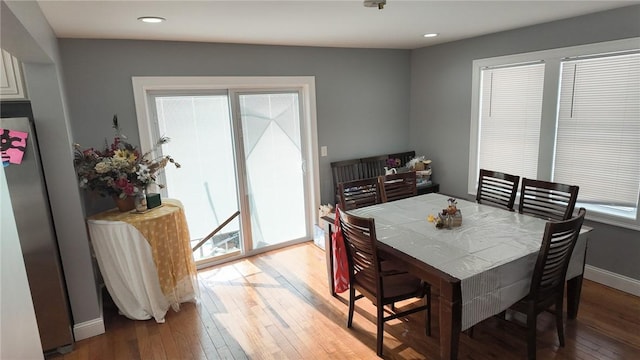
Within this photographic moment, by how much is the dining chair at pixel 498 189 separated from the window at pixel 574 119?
0.63m

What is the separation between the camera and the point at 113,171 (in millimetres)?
2820

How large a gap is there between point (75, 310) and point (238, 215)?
170 cm

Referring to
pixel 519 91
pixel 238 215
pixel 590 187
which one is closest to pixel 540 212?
pixel 590 187

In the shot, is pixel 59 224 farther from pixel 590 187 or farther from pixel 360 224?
pixel 590 187

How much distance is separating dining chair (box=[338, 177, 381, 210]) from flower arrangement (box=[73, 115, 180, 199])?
1562 millimetres

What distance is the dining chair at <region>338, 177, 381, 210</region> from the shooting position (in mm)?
3314

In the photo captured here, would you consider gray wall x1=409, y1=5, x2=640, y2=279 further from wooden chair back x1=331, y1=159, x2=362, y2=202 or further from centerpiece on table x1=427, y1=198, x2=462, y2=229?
centerpiece on table x1=427, y1=198, x2=462, y2=229

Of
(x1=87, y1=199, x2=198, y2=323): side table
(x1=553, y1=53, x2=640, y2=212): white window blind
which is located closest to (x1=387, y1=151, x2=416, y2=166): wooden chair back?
(x1=553, y1=53, x2=640, y2=212): white window blind

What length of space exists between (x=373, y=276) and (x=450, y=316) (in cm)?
56

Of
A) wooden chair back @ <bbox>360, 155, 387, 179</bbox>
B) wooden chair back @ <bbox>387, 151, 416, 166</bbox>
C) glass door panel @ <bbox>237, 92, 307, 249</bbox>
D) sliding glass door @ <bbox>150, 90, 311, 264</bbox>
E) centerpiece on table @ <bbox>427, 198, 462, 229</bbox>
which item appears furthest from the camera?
wooden chair back @ <bbox>387, 151, 416, 166</bbox>

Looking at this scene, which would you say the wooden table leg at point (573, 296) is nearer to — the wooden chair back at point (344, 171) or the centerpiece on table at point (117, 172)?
the wooden chair back at point (344, 171)

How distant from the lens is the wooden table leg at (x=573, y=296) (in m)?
2.60

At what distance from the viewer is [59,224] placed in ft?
8.28

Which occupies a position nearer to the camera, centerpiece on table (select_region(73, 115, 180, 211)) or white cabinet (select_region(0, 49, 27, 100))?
white cabinet (select_region(0, 49, 27, 100))
